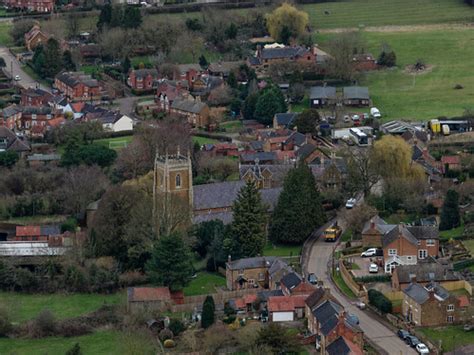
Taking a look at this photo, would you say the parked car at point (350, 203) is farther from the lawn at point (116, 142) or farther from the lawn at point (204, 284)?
the lawn at point (116, 142)

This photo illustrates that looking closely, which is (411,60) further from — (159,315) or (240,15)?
(159,315)

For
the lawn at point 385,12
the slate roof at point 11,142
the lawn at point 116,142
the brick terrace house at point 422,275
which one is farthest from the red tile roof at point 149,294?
the lawn at point 385,12

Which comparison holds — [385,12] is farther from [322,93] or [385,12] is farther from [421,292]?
[421,292]

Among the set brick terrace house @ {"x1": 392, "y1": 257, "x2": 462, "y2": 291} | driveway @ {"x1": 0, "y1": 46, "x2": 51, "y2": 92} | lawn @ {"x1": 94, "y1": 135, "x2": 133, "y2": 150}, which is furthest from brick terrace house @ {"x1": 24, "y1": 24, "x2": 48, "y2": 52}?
brick terrace house @ {"x1": 392, "y1": 257, "x2": 462, "y2": 291}

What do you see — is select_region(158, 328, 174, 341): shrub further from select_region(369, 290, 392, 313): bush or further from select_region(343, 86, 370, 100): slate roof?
select_region(343, 86, 370, 100): slate roof

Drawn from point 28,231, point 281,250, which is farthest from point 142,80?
point 281,250

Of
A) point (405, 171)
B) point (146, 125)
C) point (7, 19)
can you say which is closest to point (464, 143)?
point (405, 171)
